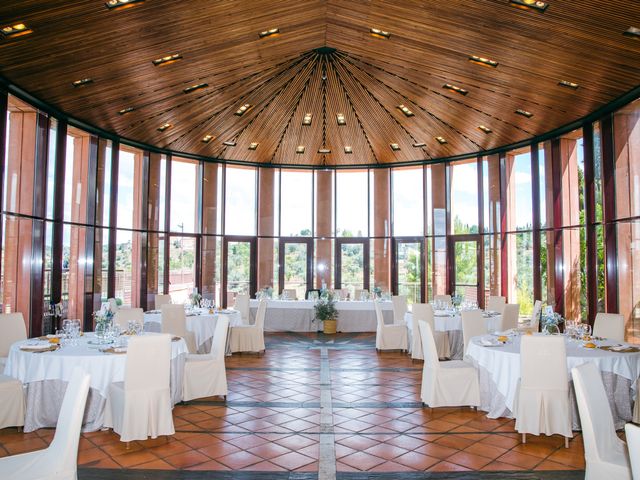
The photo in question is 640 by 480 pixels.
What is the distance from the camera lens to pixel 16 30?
205 inches

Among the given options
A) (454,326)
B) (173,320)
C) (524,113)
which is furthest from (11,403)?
(524,113)

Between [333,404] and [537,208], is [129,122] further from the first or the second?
[537,208]

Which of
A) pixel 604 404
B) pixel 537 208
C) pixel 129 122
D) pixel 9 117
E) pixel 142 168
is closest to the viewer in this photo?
pixel 604 404

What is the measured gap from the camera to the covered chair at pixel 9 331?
5.70 metres

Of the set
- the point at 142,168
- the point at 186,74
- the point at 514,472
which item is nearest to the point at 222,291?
the point at 142,168

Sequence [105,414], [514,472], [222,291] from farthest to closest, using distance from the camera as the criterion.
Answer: [222,291]
[105,414]
[514,472]

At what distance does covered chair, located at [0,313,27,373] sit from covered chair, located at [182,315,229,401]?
206cm

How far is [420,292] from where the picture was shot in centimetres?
1275

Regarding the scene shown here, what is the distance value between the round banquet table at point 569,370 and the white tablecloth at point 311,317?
21.0ft

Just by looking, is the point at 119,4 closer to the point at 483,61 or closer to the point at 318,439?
the point at 483,61

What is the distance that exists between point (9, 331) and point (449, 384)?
5.08m

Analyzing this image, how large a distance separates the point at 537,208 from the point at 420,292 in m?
3.81

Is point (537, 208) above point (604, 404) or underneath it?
above

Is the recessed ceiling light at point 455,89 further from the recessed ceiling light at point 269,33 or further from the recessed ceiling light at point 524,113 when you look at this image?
the recessed ceiling light at point 269,33
